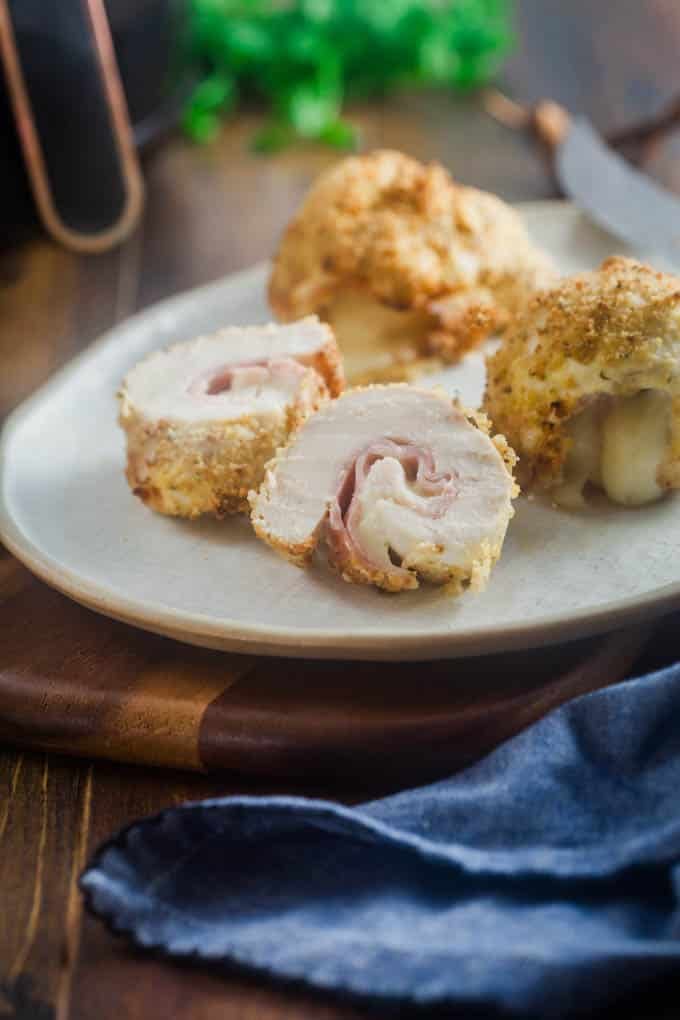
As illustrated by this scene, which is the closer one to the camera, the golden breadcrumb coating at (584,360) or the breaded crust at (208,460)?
the golden breadcrumb coating at (584,360)

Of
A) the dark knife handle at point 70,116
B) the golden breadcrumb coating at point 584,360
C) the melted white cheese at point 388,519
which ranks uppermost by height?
the golden breadcrumb coating at point 584,360

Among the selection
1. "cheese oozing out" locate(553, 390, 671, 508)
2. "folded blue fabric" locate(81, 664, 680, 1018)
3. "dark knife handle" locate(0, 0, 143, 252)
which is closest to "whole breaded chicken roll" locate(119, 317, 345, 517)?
"cheese oozing out" locate(553, 390, 671, 508)

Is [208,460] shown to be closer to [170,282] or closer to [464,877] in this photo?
[464,877]

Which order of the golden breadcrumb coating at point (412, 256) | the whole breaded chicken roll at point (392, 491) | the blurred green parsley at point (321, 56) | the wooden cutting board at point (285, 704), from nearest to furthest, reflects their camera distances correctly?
the wooden cutting board at point (285, 704)
the whole breaded chicken roll at point (392, 491)
the golden breadcrumb coating at point (412, 256)
the blurred green parsley at point (321, 56)

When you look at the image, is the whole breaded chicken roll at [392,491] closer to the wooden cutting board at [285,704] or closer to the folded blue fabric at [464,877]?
the wooden cutting board at [285,704]

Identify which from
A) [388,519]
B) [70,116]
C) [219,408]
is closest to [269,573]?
[388,519]

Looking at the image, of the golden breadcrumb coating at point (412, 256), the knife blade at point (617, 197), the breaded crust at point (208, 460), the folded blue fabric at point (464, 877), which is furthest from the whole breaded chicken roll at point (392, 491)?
the knife blade at point (617, 197)

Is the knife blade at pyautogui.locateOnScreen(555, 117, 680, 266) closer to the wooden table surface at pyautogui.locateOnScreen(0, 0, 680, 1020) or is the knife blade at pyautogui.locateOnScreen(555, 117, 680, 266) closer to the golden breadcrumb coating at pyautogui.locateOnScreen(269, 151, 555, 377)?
the golden breadcrumb coating at pyautogui.locateOnScreen(269, 151, 555, 377)
